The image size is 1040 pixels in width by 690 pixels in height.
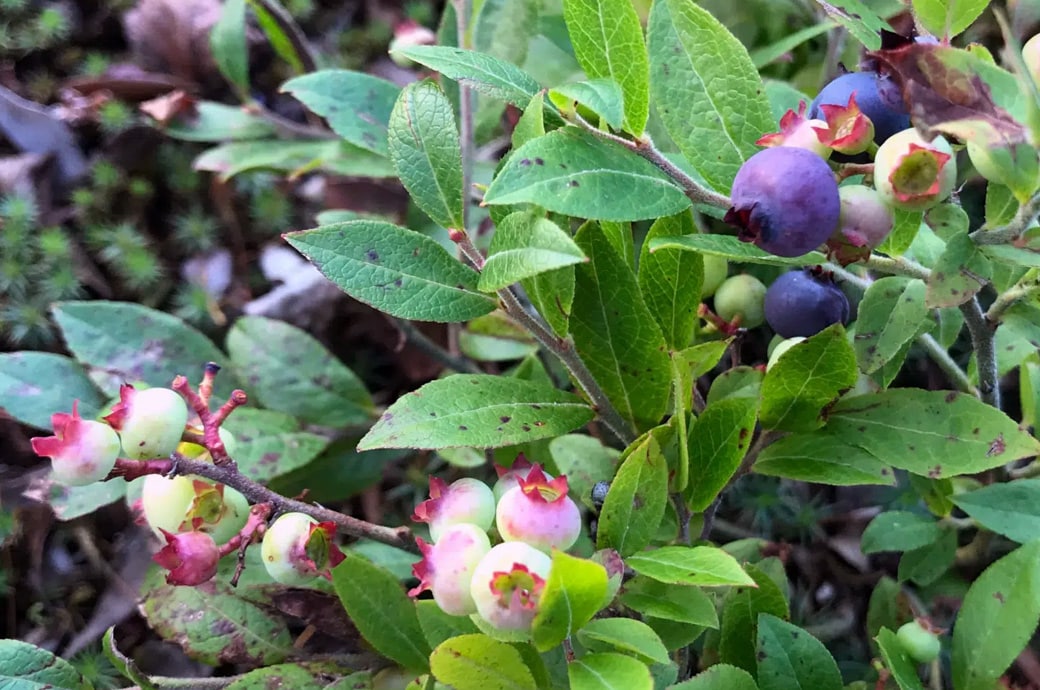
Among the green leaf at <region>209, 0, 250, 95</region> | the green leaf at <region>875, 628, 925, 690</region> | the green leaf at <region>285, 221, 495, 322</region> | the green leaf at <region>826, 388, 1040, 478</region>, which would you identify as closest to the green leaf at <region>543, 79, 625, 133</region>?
the green leaf at <region>285, 221, 495, 322</region>

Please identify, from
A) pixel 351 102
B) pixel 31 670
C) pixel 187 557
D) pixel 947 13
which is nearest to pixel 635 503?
pixel 187 557

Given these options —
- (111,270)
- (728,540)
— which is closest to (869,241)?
(728,540)

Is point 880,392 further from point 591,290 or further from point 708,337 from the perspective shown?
point 591,290

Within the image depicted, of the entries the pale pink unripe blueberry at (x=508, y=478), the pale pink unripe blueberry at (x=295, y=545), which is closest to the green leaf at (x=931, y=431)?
the pale pink unripe blueberry at (x=508, y=478)

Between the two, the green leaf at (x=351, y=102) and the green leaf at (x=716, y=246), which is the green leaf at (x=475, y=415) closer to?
the green leaf at (x=716, y=246)

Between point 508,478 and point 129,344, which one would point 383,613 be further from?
point 129,344

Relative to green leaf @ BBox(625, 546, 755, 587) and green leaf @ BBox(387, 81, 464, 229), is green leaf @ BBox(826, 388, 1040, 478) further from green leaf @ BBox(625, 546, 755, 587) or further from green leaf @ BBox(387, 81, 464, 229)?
Result: green leaf @ BBox(387, 81, 464, 229)
